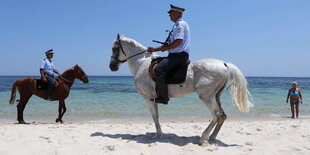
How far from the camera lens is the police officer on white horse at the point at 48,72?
8.33 metres

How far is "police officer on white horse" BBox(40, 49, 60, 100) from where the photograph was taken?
8328 mm

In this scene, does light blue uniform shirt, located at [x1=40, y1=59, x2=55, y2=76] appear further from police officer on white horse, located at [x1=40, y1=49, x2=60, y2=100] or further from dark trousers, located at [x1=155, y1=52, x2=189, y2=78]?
dark trousers, located at [x1=155, y1=52, x2=189, y2=78]

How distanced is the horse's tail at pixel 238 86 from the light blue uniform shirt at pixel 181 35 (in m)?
0.89

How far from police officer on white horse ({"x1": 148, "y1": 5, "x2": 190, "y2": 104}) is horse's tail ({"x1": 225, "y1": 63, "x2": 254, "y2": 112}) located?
884 millimetres

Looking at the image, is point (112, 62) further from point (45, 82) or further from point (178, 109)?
point (178, 109)

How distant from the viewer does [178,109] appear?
13477mm

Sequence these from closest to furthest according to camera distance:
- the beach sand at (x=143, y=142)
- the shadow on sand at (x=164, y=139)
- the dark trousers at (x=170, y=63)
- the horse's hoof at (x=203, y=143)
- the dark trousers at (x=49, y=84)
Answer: the beach sand at (x=143, y=142) < the dark trousers at (x=170, y=63) < the horse's hoof at (x=203, y=143) < the shadow on sand at (x=164, y=139) < the dark trousers at (x=49, y=84)

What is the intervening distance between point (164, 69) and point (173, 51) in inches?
14.7

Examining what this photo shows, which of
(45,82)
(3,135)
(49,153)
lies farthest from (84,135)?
(45,82)

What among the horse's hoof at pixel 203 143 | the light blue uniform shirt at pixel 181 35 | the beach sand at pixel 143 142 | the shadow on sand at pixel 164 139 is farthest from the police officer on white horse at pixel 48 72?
the horse's hoof at pixel 203 143

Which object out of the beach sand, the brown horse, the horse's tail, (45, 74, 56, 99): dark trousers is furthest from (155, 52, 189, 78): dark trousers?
the brown horse

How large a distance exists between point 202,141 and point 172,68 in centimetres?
153

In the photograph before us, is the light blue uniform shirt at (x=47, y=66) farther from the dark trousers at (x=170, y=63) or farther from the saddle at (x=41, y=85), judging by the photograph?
the dark trousers at (x=170, y=63)

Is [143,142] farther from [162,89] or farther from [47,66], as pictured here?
[47,66]
